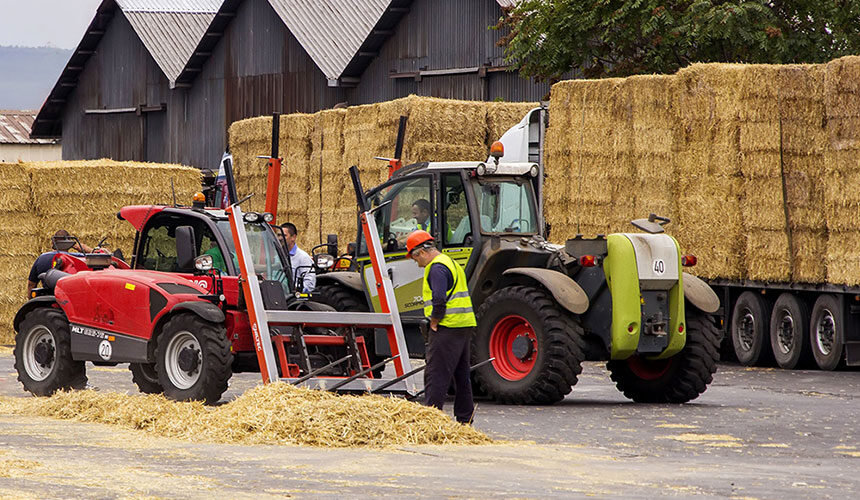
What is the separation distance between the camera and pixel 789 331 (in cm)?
2192

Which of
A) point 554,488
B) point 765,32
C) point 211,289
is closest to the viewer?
point 554,488

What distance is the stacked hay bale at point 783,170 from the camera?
21.2 m

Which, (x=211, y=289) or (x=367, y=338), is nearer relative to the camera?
(x=211, y=289)

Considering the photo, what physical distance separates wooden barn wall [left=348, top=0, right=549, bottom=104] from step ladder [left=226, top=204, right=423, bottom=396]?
937 inches

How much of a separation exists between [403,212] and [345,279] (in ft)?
4.15

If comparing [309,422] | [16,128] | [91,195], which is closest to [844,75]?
[309,422]

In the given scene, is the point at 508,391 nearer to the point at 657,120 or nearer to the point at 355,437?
the point at 355,437

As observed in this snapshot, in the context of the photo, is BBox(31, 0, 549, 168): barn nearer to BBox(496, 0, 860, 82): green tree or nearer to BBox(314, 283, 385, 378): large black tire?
BBox(496, 0, 860, 82): green tree

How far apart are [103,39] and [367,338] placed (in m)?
41.0

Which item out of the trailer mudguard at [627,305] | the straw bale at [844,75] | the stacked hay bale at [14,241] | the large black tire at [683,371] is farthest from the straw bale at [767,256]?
the stacked hay bale at [14,241]

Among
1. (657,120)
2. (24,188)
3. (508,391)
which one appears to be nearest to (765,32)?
(657,120)

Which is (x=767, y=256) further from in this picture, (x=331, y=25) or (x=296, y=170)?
(x=331, y=25)

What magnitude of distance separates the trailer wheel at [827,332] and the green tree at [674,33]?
33.9 ft

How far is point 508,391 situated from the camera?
16250mm
